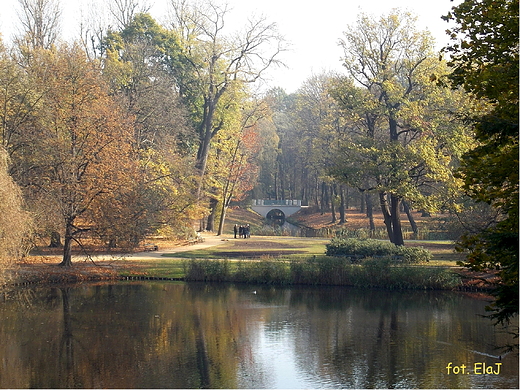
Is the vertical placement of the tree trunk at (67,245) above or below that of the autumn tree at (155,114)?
below

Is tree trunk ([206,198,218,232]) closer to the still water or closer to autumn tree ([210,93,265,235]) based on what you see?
autumn tree ([210,93,265,235])

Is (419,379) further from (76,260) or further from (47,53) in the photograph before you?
(47,53)

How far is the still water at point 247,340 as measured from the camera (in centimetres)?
1491

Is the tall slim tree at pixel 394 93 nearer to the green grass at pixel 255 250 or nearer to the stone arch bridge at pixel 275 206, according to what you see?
the green grass at pixel 255 250

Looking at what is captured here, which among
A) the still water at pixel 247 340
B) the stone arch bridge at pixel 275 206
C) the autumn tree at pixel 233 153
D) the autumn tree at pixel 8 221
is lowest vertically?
the still water at pixel 247 340

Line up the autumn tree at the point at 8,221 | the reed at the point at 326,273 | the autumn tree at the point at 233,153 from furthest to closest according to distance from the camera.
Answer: the autumn tree at the point at 233,153 < the reed at the point at 326,273 < the autumn tree at the point at 8,221

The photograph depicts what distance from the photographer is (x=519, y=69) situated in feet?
35.4

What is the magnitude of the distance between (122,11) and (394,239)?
32991mm

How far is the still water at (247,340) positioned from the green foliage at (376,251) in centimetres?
411

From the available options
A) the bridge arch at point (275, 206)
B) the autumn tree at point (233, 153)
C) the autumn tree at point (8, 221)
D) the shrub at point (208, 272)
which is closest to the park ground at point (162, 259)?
the shrub at point (208, 272)

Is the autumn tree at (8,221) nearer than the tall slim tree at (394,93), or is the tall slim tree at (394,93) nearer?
the autumn tree at (8,221)

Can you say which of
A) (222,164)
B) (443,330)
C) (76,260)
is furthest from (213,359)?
(222,164)

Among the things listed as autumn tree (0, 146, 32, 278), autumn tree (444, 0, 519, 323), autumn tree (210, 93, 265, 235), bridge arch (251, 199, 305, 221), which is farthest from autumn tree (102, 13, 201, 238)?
bridge arch (251, 199, 305, 221)

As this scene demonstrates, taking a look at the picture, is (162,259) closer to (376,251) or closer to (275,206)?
(376,251)
